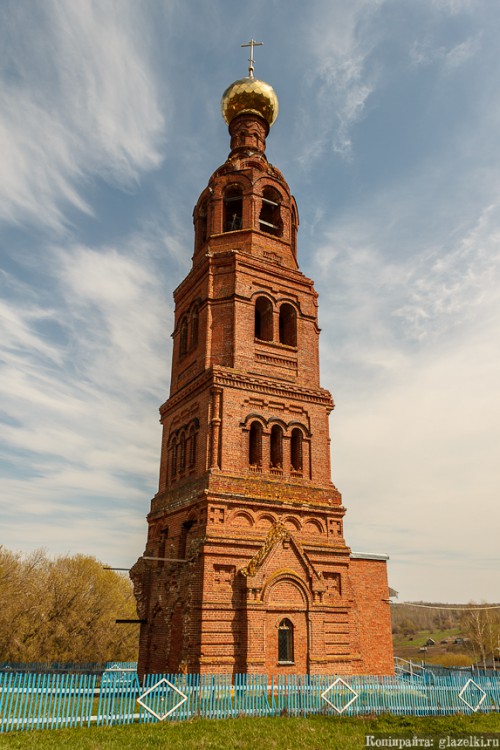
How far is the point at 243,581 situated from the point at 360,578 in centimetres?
498

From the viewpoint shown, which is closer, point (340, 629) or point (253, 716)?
point (253, 716)

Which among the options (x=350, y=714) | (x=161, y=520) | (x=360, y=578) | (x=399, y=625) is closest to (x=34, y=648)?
(x=161, y=520)

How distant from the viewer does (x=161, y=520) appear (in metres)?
18.4

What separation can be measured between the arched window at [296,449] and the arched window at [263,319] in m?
3.30

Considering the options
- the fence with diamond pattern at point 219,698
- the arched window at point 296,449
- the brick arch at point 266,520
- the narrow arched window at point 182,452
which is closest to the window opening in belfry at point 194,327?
the narrow arched window at point 182,452

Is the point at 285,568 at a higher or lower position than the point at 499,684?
higher

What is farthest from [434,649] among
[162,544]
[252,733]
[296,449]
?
[252,733]

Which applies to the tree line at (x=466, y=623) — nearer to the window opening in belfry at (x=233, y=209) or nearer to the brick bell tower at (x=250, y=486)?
the brick bell tower at (x=250, y=486)

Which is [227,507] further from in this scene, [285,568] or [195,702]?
[195,702]

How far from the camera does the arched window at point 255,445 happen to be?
1709 cm

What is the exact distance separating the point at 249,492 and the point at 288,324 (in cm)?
667

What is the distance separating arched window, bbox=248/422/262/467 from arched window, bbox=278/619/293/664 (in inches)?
177

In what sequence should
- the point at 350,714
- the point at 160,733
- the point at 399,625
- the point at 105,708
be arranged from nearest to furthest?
the point at 160,733 → the point at 105,708 → the point at 350,714 → the point at 399,625

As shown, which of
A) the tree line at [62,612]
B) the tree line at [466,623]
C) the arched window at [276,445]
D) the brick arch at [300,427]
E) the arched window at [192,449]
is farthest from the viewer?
the tree line at [466,623]
